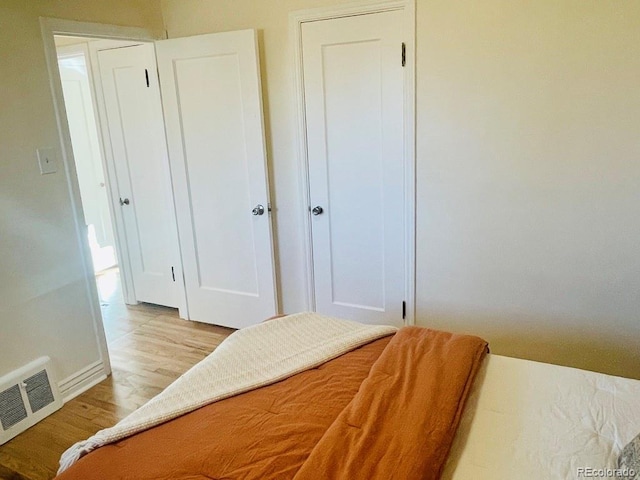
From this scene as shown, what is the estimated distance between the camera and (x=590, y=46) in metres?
2.24

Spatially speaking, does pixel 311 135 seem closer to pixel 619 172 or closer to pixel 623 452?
pixel 619 172

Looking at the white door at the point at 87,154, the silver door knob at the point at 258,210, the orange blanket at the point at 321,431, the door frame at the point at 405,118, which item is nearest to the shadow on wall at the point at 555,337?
the door frame at the point at 405,118

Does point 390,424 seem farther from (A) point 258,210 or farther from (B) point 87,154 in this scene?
(B) point 87,154

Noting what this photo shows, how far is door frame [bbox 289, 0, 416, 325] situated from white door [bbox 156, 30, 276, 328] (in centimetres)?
25

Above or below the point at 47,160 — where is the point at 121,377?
below

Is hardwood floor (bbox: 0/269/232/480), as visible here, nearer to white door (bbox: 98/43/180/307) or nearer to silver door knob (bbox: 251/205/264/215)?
white door (bbox: 98/43/180/307)

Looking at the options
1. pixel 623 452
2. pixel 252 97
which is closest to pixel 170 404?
pixel 623 452

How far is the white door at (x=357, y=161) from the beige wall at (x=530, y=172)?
5.8 inches

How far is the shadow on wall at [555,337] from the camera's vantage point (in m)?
2.50

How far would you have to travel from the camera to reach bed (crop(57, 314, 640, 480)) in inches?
51.9

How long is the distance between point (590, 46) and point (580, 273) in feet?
3.63

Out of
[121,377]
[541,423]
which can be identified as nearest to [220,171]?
[121,377]

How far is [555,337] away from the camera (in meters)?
2.64

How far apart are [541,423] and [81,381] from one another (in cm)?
254
